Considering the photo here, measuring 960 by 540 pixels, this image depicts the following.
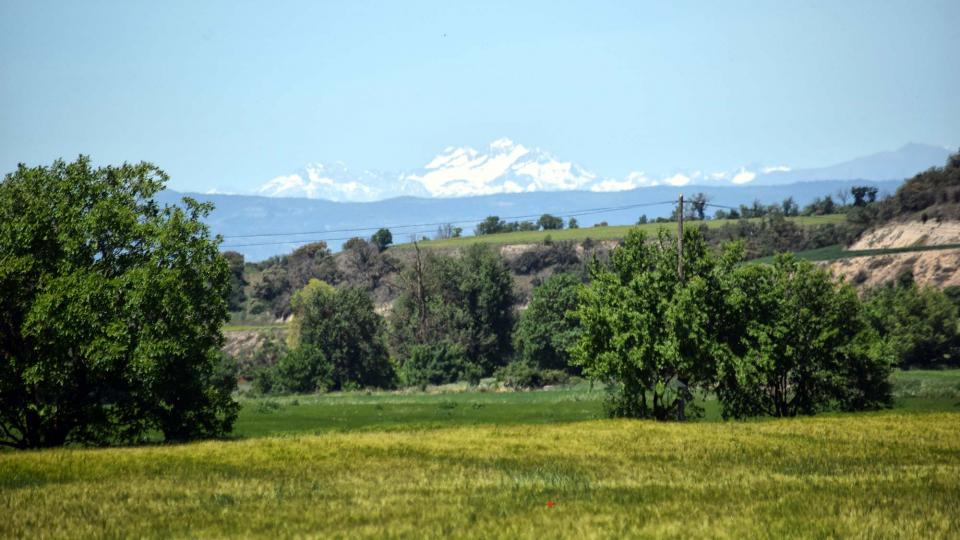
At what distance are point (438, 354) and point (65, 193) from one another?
81.9 meters

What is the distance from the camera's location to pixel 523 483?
31719 millimetres

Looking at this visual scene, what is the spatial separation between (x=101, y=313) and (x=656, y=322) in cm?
2876

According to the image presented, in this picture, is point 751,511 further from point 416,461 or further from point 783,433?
point 783,433

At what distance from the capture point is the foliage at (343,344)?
411 ft

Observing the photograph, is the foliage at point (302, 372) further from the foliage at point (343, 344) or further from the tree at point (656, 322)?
the tree at point (656, 322)

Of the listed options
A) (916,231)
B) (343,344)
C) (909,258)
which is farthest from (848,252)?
(343,344)

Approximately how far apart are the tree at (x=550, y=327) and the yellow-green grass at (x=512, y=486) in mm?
75117

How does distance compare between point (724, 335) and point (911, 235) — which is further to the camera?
point (911, 235)

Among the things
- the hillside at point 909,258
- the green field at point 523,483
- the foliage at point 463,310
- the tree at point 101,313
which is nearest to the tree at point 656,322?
the green field at point 523,483

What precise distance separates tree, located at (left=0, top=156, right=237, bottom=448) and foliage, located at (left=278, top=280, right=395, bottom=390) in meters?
75.5

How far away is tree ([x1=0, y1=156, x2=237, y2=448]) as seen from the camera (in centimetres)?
4416

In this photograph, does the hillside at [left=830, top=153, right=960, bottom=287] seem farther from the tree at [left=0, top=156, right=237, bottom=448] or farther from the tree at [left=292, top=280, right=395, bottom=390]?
the tree at [left=0, top=156, right=237, bottom=448]

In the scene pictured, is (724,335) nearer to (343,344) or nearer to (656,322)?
(656,322)

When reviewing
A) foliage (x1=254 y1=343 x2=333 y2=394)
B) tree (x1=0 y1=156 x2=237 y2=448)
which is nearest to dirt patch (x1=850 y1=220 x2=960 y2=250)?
foliage (x1=254 y1=343 x2=333 y2=394)
